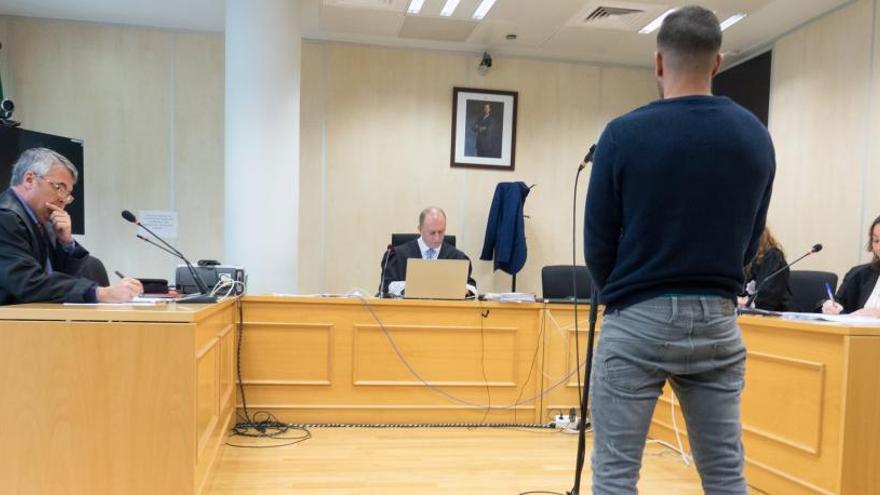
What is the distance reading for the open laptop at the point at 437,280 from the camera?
3.37 meters

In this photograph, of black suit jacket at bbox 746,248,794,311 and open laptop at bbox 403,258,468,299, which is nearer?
open laptop at bbox 403,258,468,299

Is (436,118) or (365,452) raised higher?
(436,118)

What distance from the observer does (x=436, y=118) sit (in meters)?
5.62

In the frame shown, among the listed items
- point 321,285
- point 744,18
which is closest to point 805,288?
point 744,18

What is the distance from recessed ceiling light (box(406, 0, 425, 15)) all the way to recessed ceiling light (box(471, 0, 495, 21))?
442 mm

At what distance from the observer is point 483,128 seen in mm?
5664

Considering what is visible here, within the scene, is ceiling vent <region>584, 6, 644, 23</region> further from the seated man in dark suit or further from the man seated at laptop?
the seated man in dark suit

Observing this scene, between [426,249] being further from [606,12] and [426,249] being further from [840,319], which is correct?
[840,319]

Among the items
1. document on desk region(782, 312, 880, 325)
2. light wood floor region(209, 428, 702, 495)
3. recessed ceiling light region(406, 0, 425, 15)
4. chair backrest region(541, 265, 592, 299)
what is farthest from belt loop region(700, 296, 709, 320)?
recessed ceiling light region(406, 0, 425, 15)

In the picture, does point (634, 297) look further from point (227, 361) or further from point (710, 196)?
point (227, 361)

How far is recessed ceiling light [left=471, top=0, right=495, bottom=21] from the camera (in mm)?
4531

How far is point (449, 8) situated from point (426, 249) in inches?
75.3

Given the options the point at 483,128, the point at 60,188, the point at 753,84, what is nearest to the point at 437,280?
the point at 60,188

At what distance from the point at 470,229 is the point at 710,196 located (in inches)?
180
